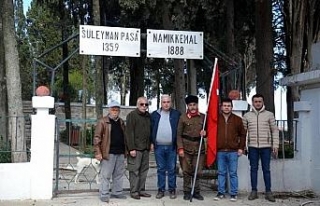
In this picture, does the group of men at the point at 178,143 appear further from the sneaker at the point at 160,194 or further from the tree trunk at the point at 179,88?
the tree trunk at the point at 179,88

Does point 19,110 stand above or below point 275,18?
below

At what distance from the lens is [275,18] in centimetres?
2255

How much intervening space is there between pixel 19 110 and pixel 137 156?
3165 millimetres

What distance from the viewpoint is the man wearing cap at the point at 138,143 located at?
30.0ft

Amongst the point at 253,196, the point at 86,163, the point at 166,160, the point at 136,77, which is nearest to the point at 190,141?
the point at 166,160

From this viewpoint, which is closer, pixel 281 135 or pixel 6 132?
pixel 281 135

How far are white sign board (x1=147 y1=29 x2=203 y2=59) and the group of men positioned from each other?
51.0 inches

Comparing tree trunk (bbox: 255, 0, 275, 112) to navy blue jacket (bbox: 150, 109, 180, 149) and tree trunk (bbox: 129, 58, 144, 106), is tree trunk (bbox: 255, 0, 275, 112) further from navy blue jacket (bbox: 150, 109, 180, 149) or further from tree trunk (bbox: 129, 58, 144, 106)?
tree trunk (bbox: 129, 58, 144, 106)

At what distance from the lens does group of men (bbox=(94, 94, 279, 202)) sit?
9.14 metres

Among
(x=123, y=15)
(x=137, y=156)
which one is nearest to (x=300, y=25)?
(x=123, y=15)

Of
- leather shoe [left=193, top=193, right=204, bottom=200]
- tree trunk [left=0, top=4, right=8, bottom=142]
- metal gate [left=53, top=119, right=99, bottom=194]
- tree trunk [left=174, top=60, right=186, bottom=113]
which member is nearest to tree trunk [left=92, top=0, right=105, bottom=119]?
metal gate [left=53, top=119, right=99, bottom=194]

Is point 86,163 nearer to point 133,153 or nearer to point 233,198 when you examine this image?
point 133,153

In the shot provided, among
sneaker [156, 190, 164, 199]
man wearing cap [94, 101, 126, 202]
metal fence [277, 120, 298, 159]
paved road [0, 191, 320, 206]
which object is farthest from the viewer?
metal fence [277, 120, 298, 159]

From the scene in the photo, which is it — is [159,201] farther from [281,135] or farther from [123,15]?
[123,15]
